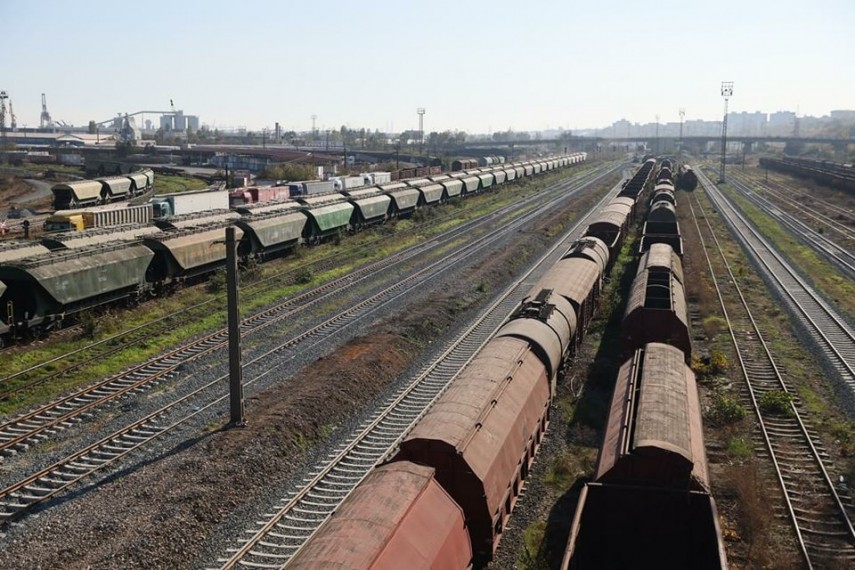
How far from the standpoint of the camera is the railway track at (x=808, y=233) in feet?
158

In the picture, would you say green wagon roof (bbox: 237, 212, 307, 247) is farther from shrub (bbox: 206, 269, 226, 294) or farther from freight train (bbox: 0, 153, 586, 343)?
shrub (bbox: 206, 269, 226, 294)

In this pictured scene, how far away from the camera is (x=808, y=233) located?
204 ft

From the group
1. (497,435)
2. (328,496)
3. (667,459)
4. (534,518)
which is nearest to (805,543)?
(667,459)

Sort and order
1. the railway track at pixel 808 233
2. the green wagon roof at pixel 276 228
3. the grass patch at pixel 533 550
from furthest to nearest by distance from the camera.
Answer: the railway track at pixel 808 233
the green wagon roof at pixel 276 228
the grass patch at pixel 533 550

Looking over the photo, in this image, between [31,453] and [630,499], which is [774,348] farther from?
[31,453]

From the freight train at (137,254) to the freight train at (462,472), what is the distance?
897cm

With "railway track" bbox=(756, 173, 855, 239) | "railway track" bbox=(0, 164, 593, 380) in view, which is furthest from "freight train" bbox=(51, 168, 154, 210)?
"railway track" bbox=(756, 173, 855, 239)

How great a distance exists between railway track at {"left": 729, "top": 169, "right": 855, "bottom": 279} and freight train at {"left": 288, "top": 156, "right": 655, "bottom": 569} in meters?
33.3

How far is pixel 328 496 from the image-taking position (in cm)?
1638

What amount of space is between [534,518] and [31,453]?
12236 millimetres

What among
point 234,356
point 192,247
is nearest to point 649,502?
point 234,356

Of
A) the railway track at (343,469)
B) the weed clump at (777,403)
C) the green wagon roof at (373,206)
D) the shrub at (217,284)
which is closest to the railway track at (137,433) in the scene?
the railway track at (343,469)

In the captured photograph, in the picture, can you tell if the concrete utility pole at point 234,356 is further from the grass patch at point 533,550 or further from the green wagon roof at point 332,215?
the green wagon roof at point 332,215

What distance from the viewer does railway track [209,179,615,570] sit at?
46.8ft
